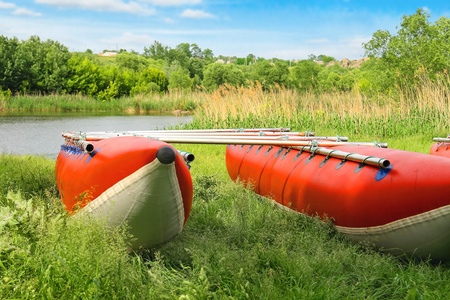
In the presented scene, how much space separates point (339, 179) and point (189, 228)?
152cm

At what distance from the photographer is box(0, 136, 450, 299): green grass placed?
2717 mm

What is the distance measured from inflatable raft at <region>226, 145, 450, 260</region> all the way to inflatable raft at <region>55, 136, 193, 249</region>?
1.40m

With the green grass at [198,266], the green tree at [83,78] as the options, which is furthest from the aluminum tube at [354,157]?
the green tree at [83,78]

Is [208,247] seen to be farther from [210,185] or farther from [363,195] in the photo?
[210,185]

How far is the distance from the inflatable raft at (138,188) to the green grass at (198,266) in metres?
0.15

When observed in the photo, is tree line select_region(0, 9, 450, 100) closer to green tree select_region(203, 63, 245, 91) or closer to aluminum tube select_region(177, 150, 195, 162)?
green tree select_region(203, 63, 245, 91)

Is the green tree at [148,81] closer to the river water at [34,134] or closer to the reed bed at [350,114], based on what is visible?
the river water at [34,134]

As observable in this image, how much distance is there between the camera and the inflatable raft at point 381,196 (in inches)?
131

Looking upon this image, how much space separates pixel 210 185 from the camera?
20.5 feet

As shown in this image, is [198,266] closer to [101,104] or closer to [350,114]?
[350,114]

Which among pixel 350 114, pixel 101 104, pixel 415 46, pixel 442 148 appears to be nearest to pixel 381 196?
pixel 442 148

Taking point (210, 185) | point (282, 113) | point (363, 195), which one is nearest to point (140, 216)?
point (363, 195)

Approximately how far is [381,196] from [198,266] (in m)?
1.61

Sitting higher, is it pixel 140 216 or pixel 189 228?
pixel 140 216
